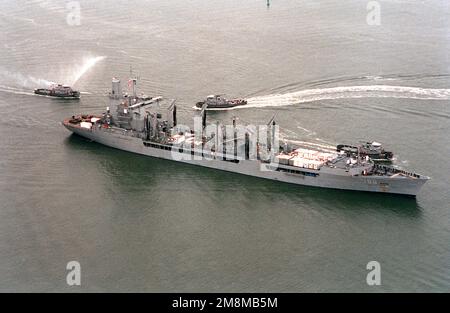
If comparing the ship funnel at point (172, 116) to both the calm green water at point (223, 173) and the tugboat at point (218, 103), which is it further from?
the tugboat at point (218, 103)

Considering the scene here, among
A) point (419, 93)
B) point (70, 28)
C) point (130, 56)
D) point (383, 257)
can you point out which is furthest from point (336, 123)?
point (70, 28)

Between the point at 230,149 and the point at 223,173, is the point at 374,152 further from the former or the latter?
the point at 223,173

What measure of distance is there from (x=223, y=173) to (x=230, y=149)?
125 inches

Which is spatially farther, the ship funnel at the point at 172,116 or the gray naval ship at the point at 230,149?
the ship funnel at the point at 172,116

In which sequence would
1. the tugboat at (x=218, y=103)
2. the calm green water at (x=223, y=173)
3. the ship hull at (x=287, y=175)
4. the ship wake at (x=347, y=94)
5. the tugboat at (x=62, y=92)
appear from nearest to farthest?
1. the calm green water at (x=223, y=173)
2. the ship hull at (x=287, y=175)
3. the tugboat at (x=218, y=103)
4. the ship wake at (x=347, y=94)
5. the tugboat at (x=62, y=92)

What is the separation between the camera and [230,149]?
277 ft

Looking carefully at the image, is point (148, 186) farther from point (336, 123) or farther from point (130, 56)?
point (130, 56)

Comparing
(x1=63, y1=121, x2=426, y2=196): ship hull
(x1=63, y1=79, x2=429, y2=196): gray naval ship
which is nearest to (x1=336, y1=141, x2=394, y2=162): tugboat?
(x1=63, y1=79, x2=429, y2=196): gray naval ship

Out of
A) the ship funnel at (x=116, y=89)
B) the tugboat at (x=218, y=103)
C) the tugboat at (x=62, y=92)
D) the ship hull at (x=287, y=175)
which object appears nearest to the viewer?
the ship hull at (x=287, y=175)

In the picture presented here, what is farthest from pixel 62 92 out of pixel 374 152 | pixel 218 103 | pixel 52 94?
pixel 374 152

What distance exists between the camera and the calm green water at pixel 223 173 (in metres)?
63.6

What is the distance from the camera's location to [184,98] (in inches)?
4070

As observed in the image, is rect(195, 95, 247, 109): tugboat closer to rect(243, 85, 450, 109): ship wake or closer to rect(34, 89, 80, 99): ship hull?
rect(243, 85, 450, 109): ship wake

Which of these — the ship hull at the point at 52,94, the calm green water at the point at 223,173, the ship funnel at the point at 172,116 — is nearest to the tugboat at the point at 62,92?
the ship hull at the point at 52,94
